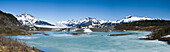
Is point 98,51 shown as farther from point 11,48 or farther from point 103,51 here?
point 11,48

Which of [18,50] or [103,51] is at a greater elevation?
[18,50]

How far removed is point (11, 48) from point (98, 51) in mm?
14733

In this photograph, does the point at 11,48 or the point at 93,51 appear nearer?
the point at 11,48

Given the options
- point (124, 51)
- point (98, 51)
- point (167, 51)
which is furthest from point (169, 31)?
point (98, 51)

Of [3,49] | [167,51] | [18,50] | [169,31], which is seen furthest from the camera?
[169,31]

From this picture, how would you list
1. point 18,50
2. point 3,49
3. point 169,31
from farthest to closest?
point 169,31 → point 18,50 → point 3,49

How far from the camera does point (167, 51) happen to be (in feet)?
81.9

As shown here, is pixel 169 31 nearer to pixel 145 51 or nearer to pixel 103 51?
pixel 145 51

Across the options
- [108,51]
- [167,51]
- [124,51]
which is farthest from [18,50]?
[167,51]

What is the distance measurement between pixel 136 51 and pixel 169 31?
1174 inches

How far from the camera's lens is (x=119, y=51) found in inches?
1017

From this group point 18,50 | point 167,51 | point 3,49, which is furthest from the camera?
point 167,51

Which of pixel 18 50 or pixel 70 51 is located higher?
pixel 18 50

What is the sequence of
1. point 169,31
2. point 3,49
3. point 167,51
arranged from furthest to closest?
point 169,31 → point 167,51 → point 3,49
